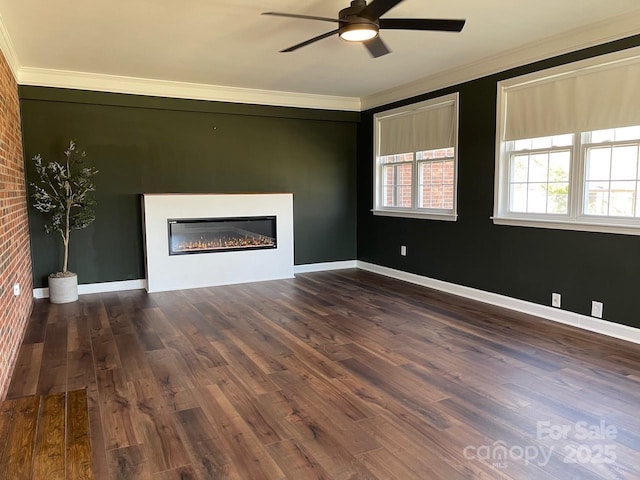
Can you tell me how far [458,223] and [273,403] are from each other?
3.47 metres

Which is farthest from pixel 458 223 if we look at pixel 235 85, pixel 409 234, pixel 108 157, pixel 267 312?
pixel 108 157

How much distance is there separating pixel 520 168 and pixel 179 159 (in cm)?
415

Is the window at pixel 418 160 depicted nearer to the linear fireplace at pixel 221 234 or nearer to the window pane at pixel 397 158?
the window pane at pixel 397 158

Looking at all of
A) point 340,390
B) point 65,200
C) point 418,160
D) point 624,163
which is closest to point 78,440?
point 340,390

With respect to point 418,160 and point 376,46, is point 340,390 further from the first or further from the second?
point 418,160

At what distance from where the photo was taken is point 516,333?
13.1 feet

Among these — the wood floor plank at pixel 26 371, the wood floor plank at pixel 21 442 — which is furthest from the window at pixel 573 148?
the wood floor plank at pixel 26 371

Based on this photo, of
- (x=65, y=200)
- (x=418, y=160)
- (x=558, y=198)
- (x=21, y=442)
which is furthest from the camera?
(x=418, y=160)

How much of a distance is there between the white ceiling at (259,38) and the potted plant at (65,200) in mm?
949

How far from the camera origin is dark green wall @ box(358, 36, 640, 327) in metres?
3.86

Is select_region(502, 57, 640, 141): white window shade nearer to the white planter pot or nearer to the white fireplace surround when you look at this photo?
the white fireplace surround

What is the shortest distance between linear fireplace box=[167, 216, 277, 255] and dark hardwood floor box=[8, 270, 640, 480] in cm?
124

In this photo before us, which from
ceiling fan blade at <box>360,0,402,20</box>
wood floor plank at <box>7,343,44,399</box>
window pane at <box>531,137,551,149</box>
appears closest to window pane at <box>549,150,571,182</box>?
window pane at <box>531,137,551,149</box>

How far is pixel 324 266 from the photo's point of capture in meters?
7.17
